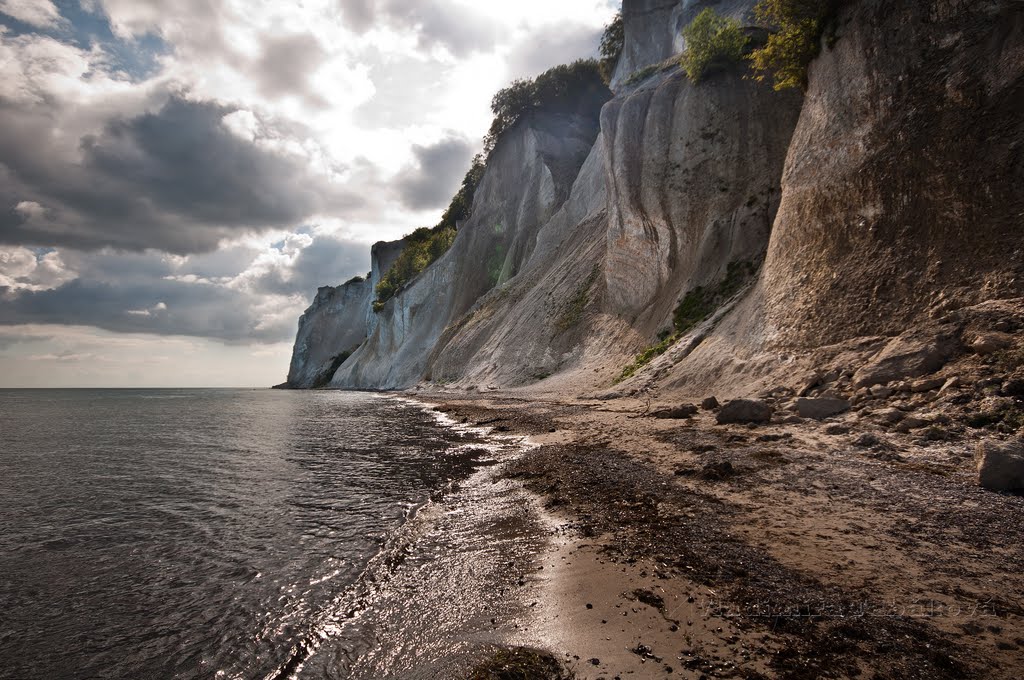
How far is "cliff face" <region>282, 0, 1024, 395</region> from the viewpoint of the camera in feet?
37.9

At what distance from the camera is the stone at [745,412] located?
36.2ft

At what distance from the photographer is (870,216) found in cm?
1369

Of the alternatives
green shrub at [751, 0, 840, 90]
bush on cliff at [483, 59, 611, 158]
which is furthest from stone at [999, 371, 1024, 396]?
bush on cliff at [483, 59, 611, 158]

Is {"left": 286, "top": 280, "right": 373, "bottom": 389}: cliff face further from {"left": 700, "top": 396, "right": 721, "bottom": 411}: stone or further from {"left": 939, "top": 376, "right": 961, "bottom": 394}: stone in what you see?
{"left": 939, "top": 376, "right": 961, "bottom": 394}: stone

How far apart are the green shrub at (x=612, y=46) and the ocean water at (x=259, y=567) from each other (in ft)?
176

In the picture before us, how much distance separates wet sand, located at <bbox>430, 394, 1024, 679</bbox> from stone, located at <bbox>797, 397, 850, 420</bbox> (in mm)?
1792

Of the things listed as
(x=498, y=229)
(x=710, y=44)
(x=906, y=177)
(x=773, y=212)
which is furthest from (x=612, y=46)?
(x=906, y=177)

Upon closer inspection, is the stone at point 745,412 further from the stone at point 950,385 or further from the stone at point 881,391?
the stone at point 950,385

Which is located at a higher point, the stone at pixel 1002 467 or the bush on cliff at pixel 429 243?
A: the bush on cliff at pixel 429 243

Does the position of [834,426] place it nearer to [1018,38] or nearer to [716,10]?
[1018,38]

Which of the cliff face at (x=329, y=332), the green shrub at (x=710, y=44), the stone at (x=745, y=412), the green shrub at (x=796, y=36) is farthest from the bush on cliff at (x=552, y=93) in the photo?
the stone at (x=745, y=412)

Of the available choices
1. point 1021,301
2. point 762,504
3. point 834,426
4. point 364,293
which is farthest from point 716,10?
point 364,293

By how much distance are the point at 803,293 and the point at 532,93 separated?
55.3 meters

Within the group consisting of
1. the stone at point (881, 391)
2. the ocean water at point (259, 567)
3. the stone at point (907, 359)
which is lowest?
the ocean water at point (259, 567)
